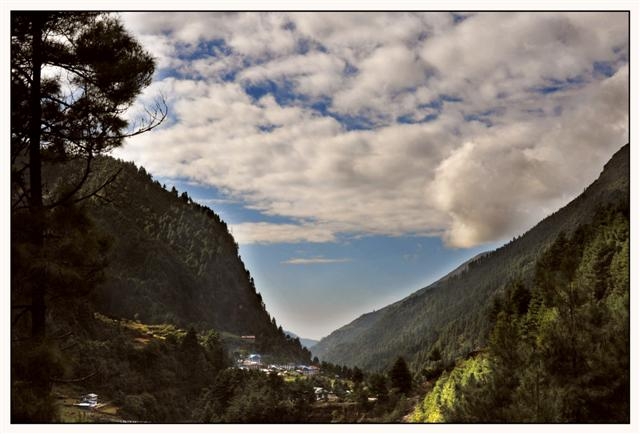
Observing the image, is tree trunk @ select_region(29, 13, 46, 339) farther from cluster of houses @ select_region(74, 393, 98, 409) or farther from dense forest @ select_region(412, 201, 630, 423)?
cluster of houses @ select_region(74, 393, 98, 409)

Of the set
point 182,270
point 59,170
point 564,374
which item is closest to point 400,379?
point 564,374

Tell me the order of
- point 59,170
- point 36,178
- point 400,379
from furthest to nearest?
1. point 400,379
2. point 59,170
3. point 36,178

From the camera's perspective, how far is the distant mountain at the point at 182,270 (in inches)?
3386

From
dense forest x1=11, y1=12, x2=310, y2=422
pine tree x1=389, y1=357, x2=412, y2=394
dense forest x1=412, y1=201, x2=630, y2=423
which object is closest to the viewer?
dense forest x1=11, y1=12, x2=310, y2=422

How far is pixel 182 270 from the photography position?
314 feet

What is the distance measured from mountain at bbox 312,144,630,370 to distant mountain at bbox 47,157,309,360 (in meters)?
24.1

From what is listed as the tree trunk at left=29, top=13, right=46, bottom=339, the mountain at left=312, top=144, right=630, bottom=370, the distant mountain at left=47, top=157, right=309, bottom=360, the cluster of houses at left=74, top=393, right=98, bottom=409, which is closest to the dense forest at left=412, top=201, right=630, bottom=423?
the tree trunk at left=29, top=13, right=46, bottom=339

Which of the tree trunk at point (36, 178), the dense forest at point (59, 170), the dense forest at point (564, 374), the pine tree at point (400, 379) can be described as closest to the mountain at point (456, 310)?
the pine tree at point (400, 379)

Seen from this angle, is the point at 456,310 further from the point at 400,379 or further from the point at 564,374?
the point at 564,374

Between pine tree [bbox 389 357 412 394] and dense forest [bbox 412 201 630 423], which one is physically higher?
dense forest [bbox 412 201 630 423]

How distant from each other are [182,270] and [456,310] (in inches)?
2367

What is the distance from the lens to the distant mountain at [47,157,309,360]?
282 feet

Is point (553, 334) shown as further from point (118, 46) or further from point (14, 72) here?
point (14, 72)

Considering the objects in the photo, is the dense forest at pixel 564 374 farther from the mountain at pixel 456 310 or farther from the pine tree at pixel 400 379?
the mountain at pixel 456 310
